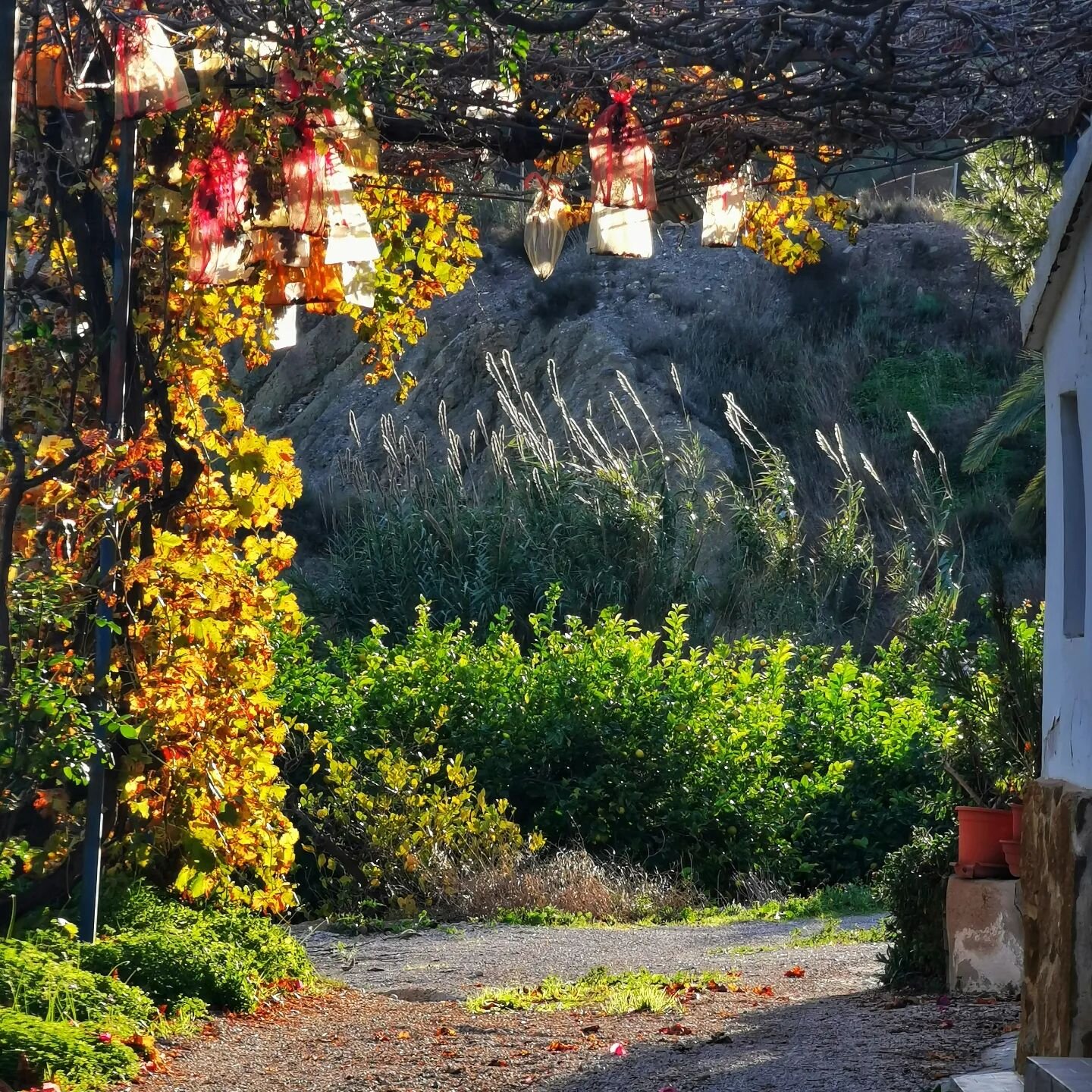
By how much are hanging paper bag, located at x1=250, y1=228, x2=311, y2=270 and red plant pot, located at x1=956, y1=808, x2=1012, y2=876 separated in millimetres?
3211

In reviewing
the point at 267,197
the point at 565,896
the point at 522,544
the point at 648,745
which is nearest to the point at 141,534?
the point at 267,197

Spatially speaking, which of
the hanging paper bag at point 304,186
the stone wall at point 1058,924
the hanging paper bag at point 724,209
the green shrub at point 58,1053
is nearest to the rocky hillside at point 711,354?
the hanging paper bag at point 724,209

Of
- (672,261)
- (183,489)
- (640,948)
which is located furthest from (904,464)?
(183,489)

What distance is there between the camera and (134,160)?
505 centimetres

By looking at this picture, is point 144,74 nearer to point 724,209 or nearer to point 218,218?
point 218,218

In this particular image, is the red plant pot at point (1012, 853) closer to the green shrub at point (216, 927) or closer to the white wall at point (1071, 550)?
the white wall at point (1071, 550)

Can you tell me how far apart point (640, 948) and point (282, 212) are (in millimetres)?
3767

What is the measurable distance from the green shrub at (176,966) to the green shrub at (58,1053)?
0.61 meters

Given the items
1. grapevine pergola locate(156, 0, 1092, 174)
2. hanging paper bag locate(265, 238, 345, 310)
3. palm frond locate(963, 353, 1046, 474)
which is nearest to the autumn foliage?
hanging paper bag locate(265, 238, 345, 310)

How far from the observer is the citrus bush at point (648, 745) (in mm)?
8977

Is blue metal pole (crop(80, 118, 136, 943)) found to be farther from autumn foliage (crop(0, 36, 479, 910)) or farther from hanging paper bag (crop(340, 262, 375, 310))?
hanging paper bag (crop(340, 262, 375, 310))

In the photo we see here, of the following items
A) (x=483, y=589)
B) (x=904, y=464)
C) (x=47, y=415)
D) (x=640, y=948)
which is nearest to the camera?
(x=47, y=415)

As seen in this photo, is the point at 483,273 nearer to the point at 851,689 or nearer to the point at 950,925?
the point at 851,689

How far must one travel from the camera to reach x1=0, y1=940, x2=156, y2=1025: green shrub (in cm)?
431
